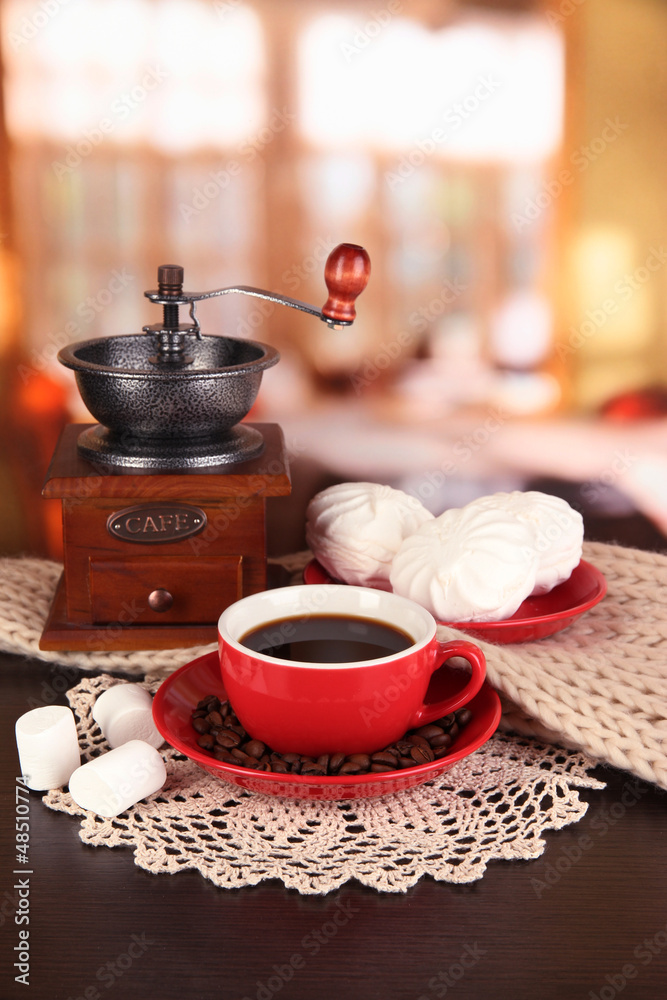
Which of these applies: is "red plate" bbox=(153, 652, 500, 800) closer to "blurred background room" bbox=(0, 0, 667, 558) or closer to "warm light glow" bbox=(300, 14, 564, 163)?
"blurred background room" bbox=(0, 0, 667, 558)

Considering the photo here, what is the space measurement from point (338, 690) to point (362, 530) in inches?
12.2

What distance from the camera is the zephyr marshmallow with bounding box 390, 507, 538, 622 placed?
90cm

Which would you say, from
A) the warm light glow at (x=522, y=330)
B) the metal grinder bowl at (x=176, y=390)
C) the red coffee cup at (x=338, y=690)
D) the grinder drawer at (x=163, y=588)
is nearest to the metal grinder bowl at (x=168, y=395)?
the metal grinder bowl at (x=176, y=390)

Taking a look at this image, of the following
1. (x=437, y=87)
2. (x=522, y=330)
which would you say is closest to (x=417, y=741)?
(x=522, y=330)

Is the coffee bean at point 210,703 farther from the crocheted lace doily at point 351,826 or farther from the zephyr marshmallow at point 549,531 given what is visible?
the zephyr marshmallow at point 549,531

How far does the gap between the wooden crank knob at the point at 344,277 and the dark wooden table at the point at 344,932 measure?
50 cm

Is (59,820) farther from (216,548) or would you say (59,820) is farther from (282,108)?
(282,108)

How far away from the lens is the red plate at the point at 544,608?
922 mm

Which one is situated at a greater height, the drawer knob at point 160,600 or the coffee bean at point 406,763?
the drawer knob at point 160,600

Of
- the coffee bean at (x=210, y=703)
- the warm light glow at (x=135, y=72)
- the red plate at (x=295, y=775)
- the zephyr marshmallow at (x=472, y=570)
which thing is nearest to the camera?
the red plate at (x=295, y=775)

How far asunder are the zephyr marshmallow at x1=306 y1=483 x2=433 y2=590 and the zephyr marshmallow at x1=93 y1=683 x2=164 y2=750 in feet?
0.86

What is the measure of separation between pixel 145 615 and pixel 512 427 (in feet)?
1.75

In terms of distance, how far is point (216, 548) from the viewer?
3.15 feet

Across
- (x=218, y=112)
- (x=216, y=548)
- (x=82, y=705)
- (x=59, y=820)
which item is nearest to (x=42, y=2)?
(x=218, y=112)
